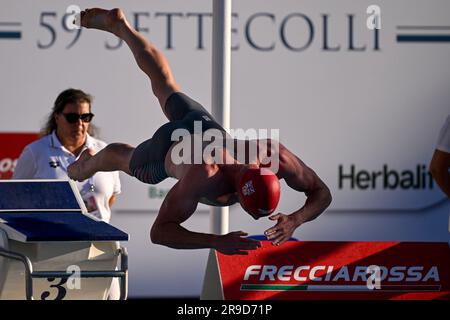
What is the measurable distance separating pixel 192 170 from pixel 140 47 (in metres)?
1.15

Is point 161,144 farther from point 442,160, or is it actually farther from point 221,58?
point 442,160

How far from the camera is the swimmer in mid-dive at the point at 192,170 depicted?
4719 mm

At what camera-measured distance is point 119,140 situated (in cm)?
607

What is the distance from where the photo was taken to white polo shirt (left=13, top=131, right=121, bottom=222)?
220 inches

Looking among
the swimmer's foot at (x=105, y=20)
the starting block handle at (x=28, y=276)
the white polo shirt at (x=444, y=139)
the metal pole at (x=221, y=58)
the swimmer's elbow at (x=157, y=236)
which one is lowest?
the starting block handle at (x=28, y=276)

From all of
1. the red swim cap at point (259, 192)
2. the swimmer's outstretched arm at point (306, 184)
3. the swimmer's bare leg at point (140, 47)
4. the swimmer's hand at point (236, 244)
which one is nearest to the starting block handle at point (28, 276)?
the swimmer's hand at point (236, 244)

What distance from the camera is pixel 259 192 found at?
4684 mm

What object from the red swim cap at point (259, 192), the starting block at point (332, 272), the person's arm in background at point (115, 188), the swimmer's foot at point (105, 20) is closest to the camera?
the starting block at point (332, 272)

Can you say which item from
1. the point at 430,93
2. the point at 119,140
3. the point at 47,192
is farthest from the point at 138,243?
the point at 430,93

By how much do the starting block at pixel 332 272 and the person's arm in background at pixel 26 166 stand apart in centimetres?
156

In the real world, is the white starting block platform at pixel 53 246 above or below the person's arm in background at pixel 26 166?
below

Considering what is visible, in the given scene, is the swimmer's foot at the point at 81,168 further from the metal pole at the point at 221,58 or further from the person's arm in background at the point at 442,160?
the person's arm in background at the point at 442,160

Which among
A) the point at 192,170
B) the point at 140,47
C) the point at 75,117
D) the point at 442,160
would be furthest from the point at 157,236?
the point at 442,160

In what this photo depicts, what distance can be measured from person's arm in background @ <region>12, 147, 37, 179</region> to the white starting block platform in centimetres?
64
